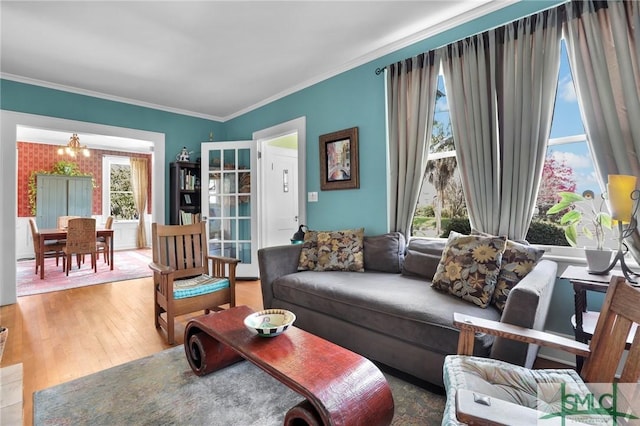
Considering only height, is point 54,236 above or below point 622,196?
below

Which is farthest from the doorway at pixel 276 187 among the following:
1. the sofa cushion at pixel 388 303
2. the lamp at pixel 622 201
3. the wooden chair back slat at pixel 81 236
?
the lamp at pixel 622 201

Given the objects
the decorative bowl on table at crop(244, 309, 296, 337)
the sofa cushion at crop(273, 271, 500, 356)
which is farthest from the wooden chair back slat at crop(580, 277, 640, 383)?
the decorative bowl on table at crop(244, 309, 296, 337)

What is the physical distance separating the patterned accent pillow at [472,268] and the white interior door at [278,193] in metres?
2.74

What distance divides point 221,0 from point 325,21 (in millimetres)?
831

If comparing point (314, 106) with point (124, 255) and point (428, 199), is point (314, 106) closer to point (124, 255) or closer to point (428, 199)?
point (428, 199)

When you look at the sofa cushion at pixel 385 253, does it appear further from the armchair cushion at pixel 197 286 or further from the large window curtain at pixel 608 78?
the large window curtain at pixel 608 78

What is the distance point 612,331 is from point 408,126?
7.00 feet

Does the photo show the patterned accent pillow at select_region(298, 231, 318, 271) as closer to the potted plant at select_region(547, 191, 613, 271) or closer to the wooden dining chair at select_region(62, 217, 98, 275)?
the potted plant at select_region(547, 191, 613, 271)

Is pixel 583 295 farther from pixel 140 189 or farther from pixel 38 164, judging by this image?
pixel 38 164

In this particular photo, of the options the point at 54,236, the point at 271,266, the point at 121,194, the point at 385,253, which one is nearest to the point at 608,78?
the point at 385,253

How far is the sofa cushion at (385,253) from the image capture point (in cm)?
273

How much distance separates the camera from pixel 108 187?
776cm

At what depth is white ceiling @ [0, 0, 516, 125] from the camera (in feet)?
7.92

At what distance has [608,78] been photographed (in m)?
1.89
